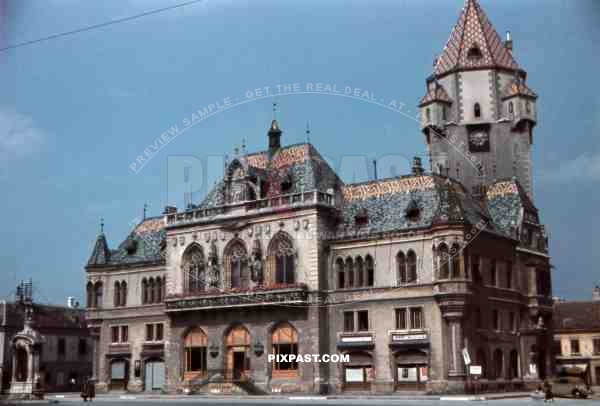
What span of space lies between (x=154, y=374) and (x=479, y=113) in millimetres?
32684

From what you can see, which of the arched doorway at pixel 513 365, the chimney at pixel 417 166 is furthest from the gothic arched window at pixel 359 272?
the arched doorway at pixel 513 365

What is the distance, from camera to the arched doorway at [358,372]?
5703cm

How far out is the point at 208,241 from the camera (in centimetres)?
6456

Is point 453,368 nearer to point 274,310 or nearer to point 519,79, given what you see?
point 274,310

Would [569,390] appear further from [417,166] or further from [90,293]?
[90,293]

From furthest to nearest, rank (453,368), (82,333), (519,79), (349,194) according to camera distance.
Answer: (82,333) → (519,79) → (349,194) → (453,368)

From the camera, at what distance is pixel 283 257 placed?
60.5 meters

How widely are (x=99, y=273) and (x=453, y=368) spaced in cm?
3306

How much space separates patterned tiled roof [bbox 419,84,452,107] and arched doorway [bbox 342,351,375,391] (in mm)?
23309

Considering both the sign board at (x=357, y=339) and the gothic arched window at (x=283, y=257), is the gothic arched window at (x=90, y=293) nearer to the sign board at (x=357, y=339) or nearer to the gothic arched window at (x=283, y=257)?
the gothic arched window at (x=283, y=257)

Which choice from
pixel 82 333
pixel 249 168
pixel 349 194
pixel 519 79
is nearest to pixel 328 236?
pixel 349 194

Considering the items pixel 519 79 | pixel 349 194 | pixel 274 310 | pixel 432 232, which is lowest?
pixel 274 310

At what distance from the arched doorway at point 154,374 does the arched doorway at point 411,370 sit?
2043 cm

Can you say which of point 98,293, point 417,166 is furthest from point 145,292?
point 417,166
